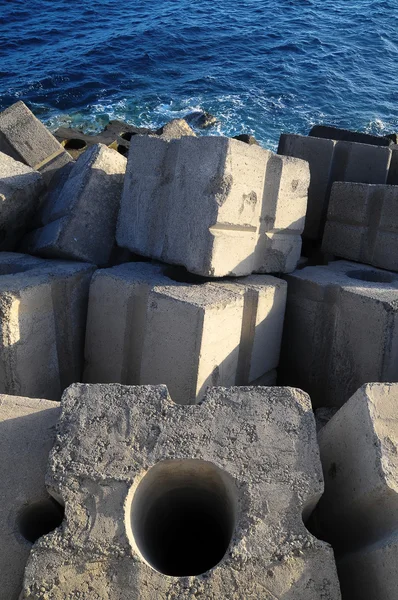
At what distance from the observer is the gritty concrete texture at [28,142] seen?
4.77 metres

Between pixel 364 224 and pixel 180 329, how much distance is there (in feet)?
5.52

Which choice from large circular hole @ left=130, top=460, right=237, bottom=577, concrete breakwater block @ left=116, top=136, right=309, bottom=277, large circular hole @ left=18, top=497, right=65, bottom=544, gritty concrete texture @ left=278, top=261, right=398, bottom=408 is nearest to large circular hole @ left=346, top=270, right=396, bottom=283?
gritty concrete texture @ left=278, top=261, right=398, bottom=408

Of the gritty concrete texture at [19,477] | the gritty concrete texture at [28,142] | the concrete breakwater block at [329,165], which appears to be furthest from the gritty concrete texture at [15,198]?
the concrete breakwater block at [329,165]

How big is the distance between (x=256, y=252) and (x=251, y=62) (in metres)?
14.9

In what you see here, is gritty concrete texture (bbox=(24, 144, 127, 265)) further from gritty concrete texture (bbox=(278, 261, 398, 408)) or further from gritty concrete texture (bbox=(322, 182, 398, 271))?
gritty concrete texture (bbox=(322, 182, 398, 271))

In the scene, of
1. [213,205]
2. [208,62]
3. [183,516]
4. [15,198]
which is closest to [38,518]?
[183,516]

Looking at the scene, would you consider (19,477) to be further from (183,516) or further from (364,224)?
(364,224)

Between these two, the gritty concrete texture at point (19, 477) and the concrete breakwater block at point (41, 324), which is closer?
the gritty concrete texture at point (19, 477)

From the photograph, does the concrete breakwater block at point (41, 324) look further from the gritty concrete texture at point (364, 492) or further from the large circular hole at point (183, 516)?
the gritty concrete texture at point (364, 492)

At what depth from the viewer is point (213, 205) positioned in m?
3.01

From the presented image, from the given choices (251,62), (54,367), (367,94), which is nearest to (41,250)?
(54,367)

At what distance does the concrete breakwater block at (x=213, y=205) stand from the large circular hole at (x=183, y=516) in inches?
47.9

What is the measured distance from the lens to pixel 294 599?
1.69 meters

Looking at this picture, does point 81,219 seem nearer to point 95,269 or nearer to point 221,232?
point 95,269
